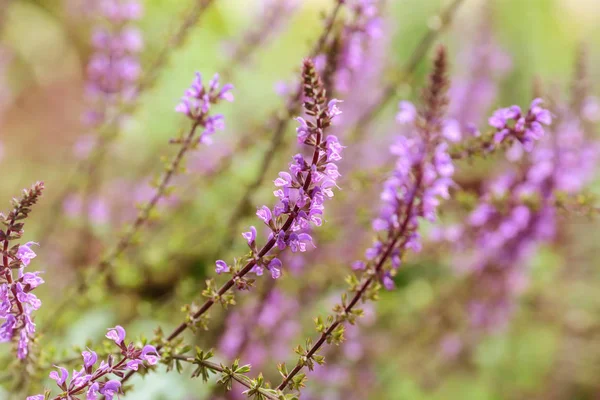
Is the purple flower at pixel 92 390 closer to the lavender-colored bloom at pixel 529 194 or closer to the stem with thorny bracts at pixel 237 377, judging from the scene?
the stem with thorny bracts at pixel 237 377

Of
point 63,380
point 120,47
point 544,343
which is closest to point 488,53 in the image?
point 544,343

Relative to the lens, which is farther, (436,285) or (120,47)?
(436,285)

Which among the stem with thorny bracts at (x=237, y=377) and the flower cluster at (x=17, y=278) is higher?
the stem with thorny bracts at (x=237, y=377)

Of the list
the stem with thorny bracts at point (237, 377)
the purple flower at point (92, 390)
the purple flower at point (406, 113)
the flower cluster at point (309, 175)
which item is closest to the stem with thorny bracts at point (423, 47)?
the purple flower at point (406, 113)

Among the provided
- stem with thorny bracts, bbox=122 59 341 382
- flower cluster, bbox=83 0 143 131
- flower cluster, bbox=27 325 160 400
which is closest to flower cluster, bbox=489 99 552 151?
stem with thorny bracts, bbox=122 59 341 382

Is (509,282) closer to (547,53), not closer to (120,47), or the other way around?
(120,47)

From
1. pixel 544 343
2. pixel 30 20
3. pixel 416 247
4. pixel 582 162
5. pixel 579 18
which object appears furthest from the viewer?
pixel 579 18

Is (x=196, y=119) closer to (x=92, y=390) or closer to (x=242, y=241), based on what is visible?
(x=92, y=390)
